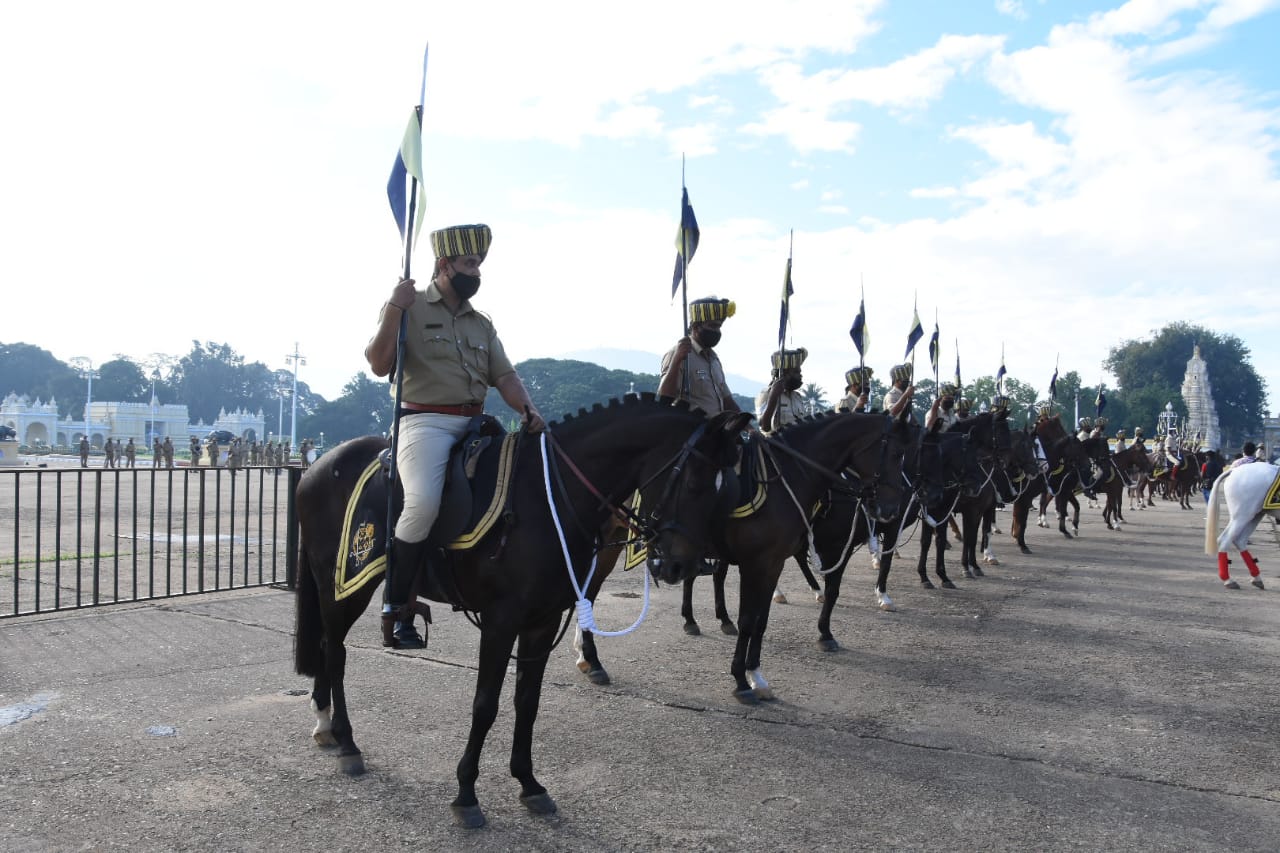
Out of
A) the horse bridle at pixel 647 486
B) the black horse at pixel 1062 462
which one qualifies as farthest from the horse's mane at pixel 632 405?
the black horse at pixel 1062 462

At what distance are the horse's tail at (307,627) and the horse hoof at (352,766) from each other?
2.26 feet

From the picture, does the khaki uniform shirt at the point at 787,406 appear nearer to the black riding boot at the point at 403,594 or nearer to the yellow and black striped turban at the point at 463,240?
the yellow and black striped turban at the point at 463,240

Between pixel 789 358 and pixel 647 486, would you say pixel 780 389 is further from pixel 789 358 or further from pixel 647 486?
pixel 647 486

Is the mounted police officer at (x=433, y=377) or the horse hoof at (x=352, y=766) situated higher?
the mounted police officer at (x=433, y=377)

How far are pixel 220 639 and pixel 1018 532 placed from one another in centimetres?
1414

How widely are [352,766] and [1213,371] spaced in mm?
136950

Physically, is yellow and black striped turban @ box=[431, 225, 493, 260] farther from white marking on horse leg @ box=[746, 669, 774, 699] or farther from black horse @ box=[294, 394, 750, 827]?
white marking on horse leg @ box=[746, 669, 774, 699]

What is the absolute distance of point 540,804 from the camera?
4367 mm

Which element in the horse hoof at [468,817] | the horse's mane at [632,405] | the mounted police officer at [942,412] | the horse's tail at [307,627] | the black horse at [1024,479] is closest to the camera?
the horse hoof at [468,817]

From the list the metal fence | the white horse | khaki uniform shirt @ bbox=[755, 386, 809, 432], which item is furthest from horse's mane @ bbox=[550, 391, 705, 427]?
the white horse

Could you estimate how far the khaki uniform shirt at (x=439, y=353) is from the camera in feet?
15.9

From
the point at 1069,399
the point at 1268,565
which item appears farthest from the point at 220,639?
the point at 1069,399

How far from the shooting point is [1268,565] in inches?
624

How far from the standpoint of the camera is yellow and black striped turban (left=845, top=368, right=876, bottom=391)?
1182cm
